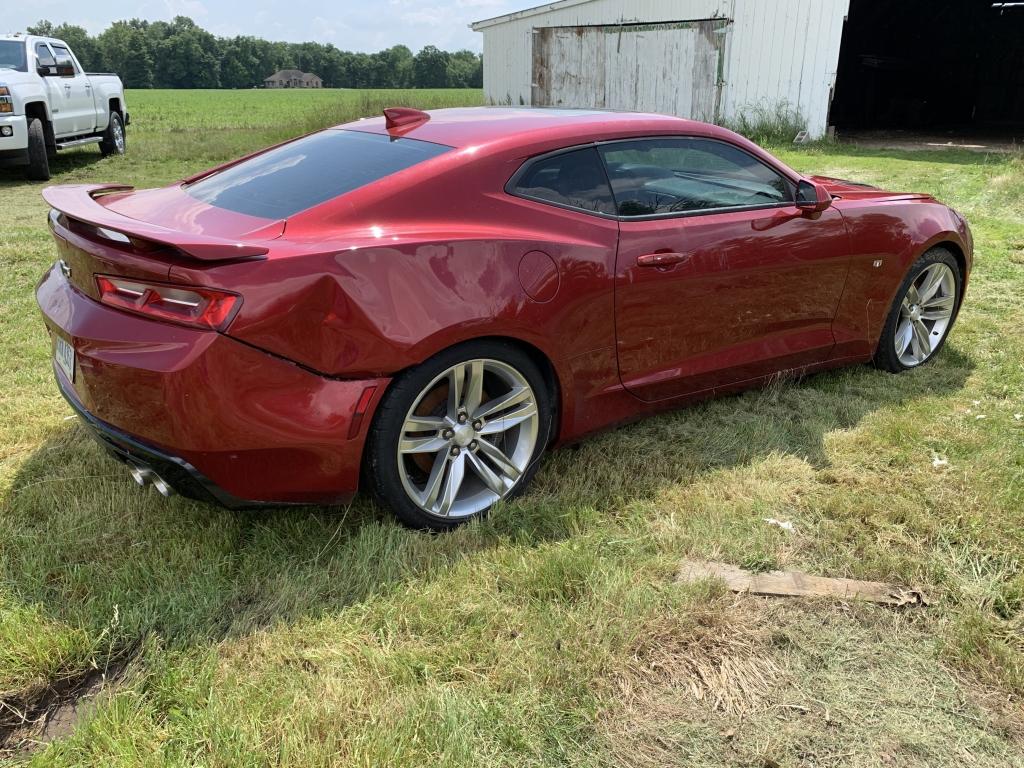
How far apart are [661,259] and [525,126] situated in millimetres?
746

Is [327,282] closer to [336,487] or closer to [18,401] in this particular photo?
[336,487]

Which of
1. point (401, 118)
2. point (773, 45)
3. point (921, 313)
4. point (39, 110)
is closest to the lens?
point (401, 118)

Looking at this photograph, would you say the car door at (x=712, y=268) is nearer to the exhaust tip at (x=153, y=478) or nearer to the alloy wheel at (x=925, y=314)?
the alloy wheel at (x=925, y=314)

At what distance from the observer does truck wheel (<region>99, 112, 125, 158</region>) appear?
1389 centimetres

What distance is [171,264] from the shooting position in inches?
94.7

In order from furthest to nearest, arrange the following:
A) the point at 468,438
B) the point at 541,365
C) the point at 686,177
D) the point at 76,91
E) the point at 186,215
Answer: the point at 76,91 → the point at 686,177 → the point at 541,365 → the point at 468,438 → the point at 186,215

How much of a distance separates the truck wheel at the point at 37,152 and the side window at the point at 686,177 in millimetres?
10431

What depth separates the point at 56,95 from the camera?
11500 mm

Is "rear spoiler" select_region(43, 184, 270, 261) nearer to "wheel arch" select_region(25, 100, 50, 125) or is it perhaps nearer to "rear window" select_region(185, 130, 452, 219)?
"rear window" select_region(185, 130, 452, 219)

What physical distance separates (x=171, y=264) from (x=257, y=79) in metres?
103

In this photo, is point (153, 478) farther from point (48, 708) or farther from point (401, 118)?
point (401, 118)

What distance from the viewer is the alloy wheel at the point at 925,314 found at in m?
4.52

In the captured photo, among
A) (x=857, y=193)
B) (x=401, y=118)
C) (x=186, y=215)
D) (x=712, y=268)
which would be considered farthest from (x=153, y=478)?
(x=857, y=193)

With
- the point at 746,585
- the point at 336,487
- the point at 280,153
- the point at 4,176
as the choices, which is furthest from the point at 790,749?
the point at 4,176
